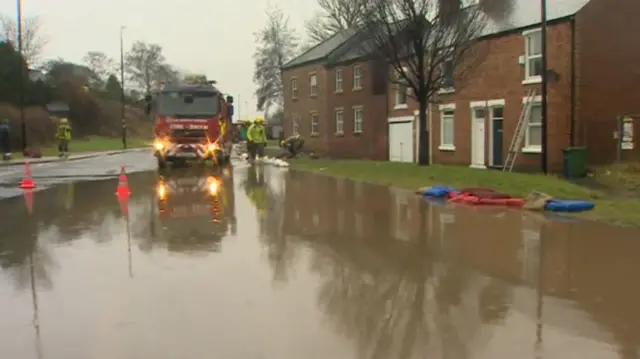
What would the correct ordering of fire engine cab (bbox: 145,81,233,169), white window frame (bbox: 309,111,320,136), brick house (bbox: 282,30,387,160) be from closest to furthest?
fire engine cab (bbox: 145,81,233,169) < brick house (bbox: 282,30,387,160) < white window frame (bbox: 309,111,320,136)

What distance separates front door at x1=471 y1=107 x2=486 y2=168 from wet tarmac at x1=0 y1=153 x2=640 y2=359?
1536 cm

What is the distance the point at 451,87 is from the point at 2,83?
41.5 metres

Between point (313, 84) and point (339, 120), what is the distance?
4.91m

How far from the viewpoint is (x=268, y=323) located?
6.10 meters

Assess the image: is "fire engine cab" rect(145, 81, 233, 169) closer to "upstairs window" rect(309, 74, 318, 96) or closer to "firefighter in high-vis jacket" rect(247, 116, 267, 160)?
"firefighter in high-vis jacket" rect(247, 116, 267, 160)

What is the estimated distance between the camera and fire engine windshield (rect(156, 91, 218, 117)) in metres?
27.6

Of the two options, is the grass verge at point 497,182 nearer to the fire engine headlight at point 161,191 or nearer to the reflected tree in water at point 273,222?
the reflected tree in water at point 273,222

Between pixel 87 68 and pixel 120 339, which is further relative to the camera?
pixel 87 68

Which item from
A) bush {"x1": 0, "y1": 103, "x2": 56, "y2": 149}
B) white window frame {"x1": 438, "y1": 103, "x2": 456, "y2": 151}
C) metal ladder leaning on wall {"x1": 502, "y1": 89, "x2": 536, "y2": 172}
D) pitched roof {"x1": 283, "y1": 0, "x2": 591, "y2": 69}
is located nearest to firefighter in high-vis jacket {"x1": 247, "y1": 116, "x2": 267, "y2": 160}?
pitched roof {"x1": 283, "y1": 0, "x2": 591, "y2": 69}

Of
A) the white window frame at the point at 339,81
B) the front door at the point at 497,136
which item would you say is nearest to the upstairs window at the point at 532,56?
the front door at the point at 497,136

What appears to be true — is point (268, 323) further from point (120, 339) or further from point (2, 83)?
point (2, 83)

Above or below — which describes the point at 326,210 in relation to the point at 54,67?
below

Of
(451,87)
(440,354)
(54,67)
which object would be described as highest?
(54,67)

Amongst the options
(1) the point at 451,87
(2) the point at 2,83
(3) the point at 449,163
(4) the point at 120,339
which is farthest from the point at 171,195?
(2) the point at 2,83
